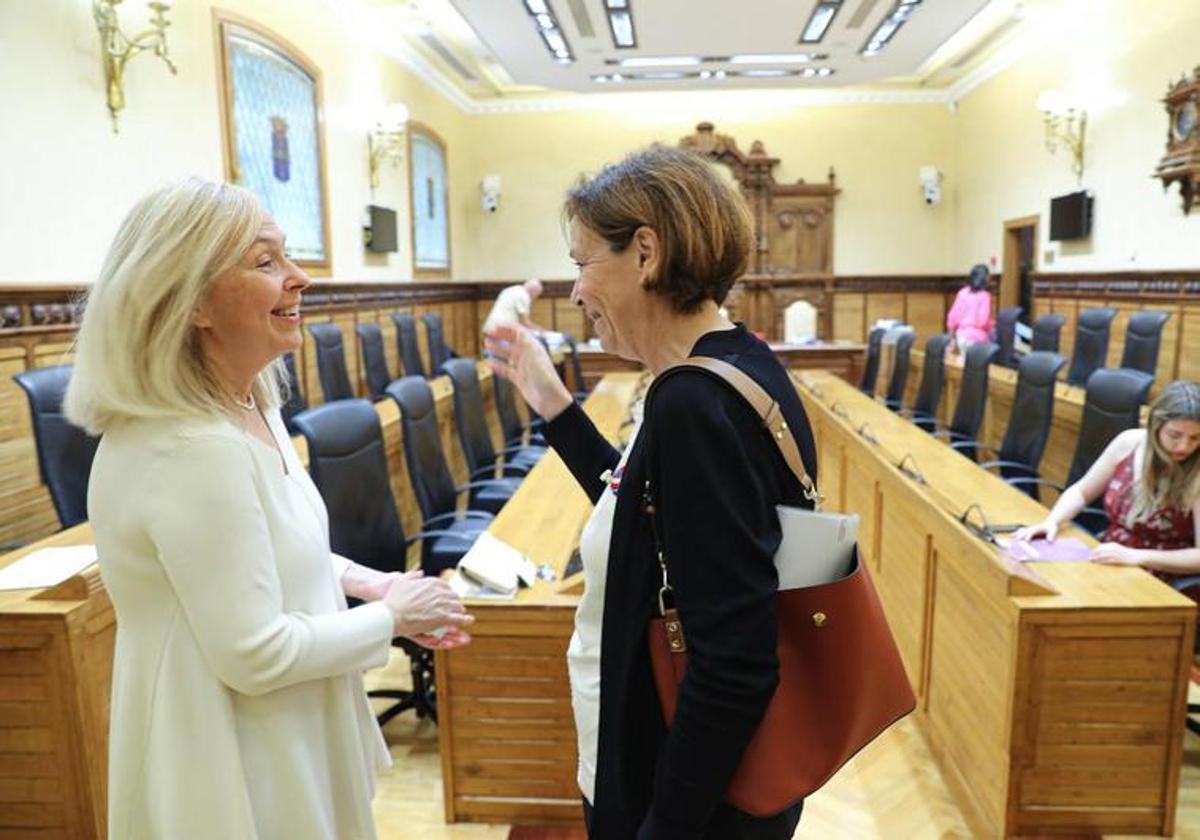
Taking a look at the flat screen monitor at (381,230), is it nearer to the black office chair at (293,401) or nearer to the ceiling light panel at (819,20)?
the black office chair at (293,401)

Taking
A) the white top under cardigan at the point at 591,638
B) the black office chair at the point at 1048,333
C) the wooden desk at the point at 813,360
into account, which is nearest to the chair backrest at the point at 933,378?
the black office chair at the point at 1048,333

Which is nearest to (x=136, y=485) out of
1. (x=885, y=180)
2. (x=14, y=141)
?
(x=14, y=141)

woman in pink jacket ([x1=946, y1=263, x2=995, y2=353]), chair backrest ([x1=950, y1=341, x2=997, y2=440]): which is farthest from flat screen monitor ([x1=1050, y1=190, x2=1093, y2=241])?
chair backrest ([x1=950, y1=341, x2=997, y2=440])

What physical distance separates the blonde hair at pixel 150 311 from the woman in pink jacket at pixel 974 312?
26.8ft

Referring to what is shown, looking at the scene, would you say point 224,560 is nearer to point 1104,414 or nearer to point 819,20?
point 1104,414

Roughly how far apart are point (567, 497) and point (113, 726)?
2345 mm

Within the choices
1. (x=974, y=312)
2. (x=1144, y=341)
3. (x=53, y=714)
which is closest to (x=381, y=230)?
(x=974, y=312)

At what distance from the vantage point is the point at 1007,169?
10.0 meters

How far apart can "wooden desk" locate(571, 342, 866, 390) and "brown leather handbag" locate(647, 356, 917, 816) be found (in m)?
7.80

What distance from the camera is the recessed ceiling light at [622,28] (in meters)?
7.28

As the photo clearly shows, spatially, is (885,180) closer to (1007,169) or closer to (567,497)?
(1007,169)

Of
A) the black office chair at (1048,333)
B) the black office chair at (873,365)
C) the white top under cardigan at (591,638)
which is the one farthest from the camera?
the black office chair at (1048,333)

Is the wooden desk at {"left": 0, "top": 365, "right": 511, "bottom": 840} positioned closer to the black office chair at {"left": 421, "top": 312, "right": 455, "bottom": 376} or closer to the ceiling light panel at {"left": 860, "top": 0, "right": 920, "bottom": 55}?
the black office chair at {"left": 421, "top": 312, "right": 455, "bottom": 376}

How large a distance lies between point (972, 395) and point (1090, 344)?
2013 mm
